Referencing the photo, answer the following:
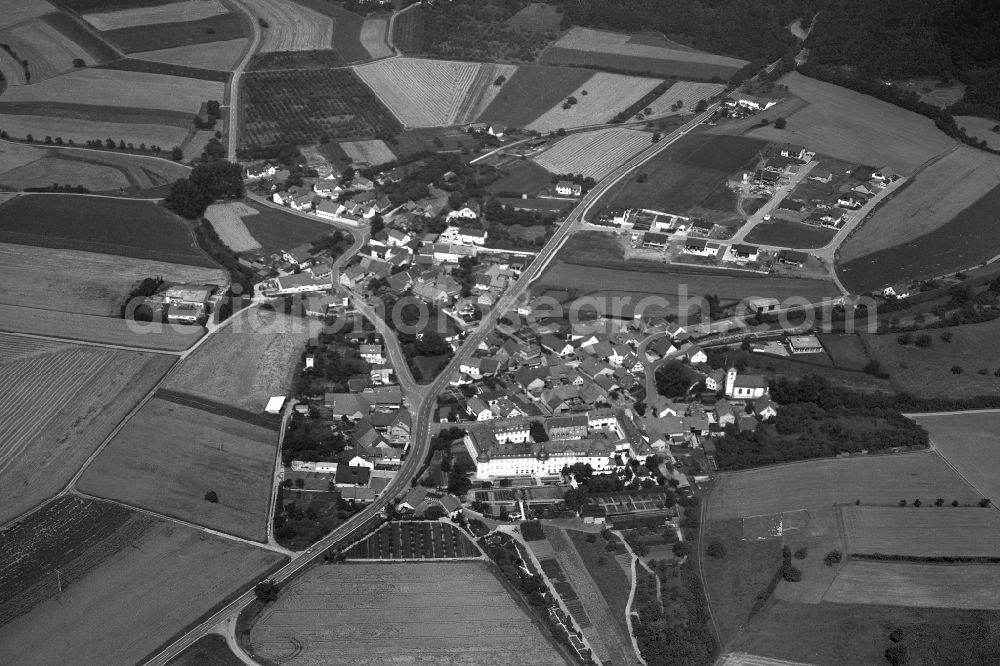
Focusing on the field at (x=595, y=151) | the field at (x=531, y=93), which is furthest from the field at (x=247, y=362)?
the field at (x=531, y=93)

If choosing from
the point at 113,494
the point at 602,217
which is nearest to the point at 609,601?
the point at 113,494

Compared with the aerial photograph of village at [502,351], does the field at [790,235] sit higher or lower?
higher

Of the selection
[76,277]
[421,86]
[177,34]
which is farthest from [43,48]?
[76,277]

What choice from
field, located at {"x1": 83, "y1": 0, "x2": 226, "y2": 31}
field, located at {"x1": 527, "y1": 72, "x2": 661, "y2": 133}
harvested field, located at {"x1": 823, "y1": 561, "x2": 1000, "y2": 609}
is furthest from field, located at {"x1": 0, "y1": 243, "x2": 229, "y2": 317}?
field, located at {"x1": 83, "y1": 0, "x2": 226, "y2": 31}

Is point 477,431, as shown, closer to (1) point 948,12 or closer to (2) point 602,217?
(2) point 602,217

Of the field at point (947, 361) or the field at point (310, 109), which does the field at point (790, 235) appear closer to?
the field at point (947, 361)

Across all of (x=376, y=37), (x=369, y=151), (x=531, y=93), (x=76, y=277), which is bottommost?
(x=76, y=277)

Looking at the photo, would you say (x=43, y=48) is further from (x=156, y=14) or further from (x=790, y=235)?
(x=790, y=235)

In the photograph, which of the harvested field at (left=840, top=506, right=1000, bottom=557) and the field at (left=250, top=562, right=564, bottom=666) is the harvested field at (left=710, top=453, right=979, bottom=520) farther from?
the field at (left=250, top=562, right=564, bottom=666)
